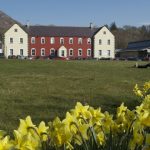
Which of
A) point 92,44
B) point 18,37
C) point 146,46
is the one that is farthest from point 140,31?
point 18,37

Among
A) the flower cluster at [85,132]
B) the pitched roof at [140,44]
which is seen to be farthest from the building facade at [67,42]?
the flower cluster at [85,132]

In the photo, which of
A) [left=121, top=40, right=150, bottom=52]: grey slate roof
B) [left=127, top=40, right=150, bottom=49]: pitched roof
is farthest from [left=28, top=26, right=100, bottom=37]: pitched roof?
[left=127, top=40, right=150, bottom=49]: pitched roof

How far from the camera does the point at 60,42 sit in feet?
383

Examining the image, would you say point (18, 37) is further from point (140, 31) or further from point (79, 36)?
point (140, 31)

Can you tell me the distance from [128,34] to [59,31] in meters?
68.9

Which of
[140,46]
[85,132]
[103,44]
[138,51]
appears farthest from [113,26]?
[85,132]

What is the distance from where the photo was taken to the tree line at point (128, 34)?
563 ft

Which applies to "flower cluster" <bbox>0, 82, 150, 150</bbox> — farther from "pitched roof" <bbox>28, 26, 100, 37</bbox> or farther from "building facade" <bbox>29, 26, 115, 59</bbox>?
"pitched roof" <bbox>28, 26, 100, 37</bbox>

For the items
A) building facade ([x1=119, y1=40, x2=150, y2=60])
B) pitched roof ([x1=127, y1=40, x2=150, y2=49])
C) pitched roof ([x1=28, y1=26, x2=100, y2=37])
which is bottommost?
building facade ([x1=119, y1=40, x2=150, y2=60])

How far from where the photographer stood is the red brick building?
115125 millimetres

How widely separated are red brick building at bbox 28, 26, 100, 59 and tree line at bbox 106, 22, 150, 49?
53217 mm

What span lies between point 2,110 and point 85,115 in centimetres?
868

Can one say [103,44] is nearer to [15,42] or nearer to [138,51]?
[138,51]

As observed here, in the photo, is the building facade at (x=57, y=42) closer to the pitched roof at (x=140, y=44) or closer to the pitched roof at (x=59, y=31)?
the pitched roof at (x=59, y=31)
